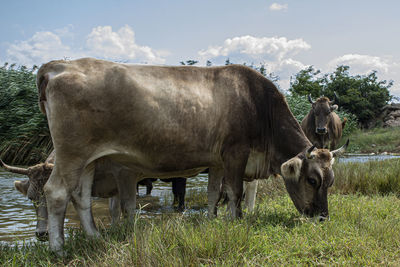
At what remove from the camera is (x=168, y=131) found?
460 cm

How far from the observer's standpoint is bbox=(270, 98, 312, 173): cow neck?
5320 mm

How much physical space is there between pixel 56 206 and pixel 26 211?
10.9 feet

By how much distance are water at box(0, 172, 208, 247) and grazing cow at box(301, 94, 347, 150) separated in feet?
14.3

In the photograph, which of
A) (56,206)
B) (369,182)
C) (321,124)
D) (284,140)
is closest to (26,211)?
(56,206)

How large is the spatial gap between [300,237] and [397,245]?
97 centimetres

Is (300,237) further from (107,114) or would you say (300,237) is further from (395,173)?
(395,173)

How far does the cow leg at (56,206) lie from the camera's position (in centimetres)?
413

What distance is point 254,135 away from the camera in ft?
16.9

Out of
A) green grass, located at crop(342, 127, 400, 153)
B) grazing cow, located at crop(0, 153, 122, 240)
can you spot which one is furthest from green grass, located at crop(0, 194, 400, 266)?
green grass, located at crop(342, 127, 400, 153)

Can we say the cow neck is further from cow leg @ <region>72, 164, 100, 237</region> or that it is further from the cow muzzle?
the cow muzzle

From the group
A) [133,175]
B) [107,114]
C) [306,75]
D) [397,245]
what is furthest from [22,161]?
[306,75]

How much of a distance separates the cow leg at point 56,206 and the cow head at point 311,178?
2572 mm

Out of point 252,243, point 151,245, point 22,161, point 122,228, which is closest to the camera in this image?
point 151,245

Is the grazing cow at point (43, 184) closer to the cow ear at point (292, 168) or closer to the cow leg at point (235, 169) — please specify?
the cow leg at point (235, 169)
